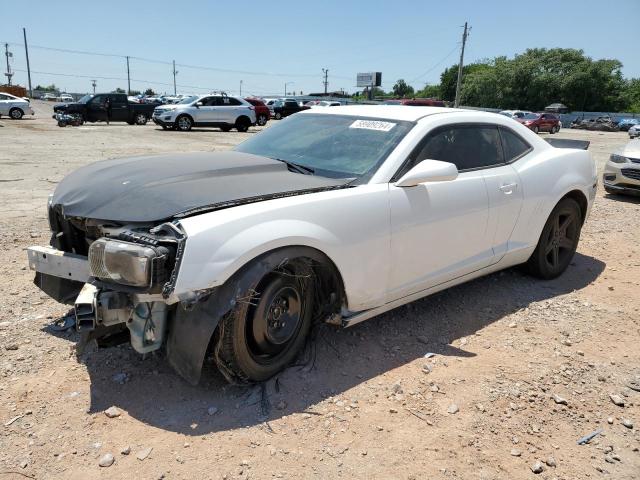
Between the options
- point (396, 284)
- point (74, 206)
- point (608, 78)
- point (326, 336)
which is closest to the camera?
point (74, 206)

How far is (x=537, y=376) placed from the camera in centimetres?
312

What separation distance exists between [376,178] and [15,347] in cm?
247

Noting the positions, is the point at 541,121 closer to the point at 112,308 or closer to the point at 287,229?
the point at 287,229

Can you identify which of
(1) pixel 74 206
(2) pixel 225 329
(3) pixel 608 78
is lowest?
(2) pixel 225 329

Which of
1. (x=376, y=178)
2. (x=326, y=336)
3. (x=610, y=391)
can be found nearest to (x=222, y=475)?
(x=326, y=336)

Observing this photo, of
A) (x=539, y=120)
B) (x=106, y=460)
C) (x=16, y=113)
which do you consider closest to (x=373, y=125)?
(x=106, y=460)

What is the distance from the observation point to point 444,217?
338 cm

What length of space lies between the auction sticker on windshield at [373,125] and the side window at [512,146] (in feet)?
3.85

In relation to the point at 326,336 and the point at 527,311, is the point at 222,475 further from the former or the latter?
the point at 527,311

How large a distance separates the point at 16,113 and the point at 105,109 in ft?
19.5

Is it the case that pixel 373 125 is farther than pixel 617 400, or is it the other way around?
pixel 373 125

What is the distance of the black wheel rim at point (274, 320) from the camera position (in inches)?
105

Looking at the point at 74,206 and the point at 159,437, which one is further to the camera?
the point at 74,206

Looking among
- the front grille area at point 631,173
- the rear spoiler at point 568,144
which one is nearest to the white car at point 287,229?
the rear spoiler at point 568,144
